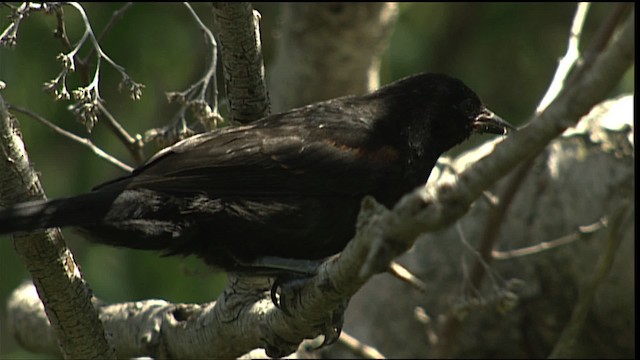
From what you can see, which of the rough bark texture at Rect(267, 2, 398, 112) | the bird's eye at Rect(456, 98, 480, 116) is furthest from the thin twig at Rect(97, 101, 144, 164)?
the rough bark texture at Rect(267, 2, 398, 112)

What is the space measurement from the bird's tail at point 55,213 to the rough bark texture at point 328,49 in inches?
101

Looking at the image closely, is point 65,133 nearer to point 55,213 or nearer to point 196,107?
point 196,107

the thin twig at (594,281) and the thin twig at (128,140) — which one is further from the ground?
the thin twig at (128,140)

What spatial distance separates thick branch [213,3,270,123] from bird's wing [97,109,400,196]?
0.17m

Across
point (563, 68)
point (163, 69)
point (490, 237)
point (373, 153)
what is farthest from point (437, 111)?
point (163, 69)

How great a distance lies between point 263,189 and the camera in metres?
3.65

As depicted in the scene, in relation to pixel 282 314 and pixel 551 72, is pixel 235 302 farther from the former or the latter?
pixel 551 72

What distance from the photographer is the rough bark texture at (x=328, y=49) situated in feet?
18.3

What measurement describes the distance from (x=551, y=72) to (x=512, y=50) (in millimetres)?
379

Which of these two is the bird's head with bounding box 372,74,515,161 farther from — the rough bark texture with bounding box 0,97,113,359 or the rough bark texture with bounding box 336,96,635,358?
the rough bark texture with bounding box 0,97,113,359

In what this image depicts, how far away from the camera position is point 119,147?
6598mm

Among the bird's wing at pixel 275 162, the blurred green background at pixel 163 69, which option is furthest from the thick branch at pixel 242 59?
the blurred green background at pixel 163 69

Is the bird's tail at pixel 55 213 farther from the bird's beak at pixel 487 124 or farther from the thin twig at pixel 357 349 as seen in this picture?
the bird's beak at pixel 487 124

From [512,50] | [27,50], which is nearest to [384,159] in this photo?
[27,50]
